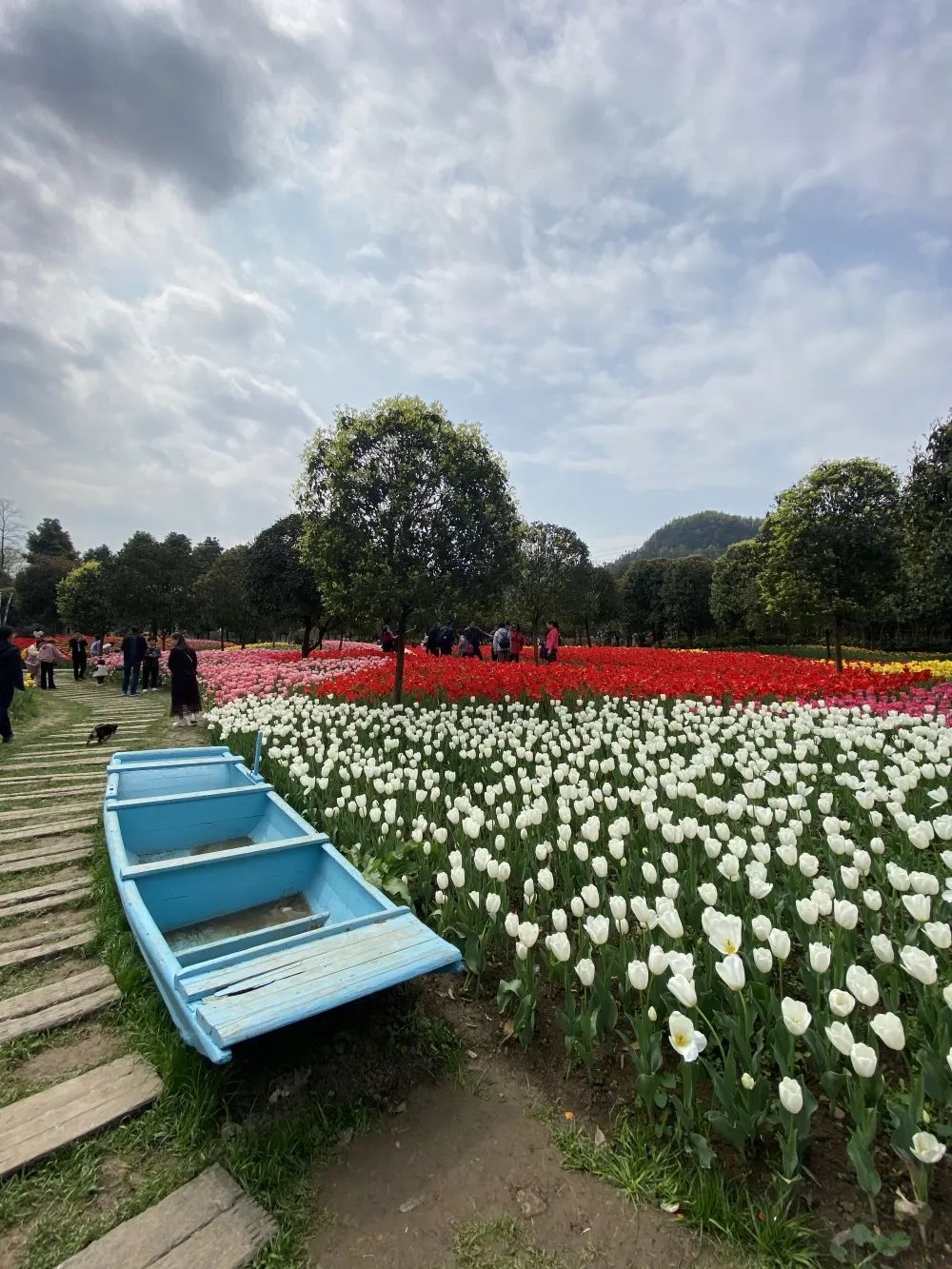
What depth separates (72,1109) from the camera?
2.63 metres

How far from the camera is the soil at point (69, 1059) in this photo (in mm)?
2867

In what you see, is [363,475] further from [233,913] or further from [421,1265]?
[421,1265]

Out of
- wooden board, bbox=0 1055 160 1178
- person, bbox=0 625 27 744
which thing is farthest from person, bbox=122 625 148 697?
wooden board, bbox=0 1055 160 1178

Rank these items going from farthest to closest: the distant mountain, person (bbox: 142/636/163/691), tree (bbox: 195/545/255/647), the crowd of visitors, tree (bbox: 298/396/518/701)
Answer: the distant mountain
tree (bbox: 195/545/255/647)
person (bbox: 142/636/163/691)
the crowd of visitors
tree (bbox: 298/396/518/701)

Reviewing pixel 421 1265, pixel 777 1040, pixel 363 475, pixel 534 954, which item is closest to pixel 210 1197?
pixel 421 1265

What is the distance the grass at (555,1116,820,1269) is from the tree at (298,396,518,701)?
793 cm

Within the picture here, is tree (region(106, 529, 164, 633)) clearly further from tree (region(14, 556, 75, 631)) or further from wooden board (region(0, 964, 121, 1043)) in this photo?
tree (region(14, 556, 75, 631))

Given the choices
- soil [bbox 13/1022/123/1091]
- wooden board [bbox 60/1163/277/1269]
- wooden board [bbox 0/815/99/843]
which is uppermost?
wooden board [bbox 0/815/99/843]

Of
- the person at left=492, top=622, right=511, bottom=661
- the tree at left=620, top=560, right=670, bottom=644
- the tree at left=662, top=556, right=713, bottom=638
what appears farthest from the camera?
the tree at left=620, top=560, right=670, bottom=644

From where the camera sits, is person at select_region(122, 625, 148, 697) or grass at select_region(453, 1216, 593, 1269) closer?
grass at select_region(453, 1216, 593, 1269)

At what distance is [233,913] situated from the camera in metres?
4.11

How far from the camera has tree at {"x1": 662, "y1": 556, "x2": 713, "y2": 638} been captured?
45.9m

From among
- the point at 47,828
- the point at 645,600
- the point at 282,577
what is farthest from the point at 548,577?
the point at 645,600

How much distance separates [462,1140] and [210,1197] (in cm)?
97
